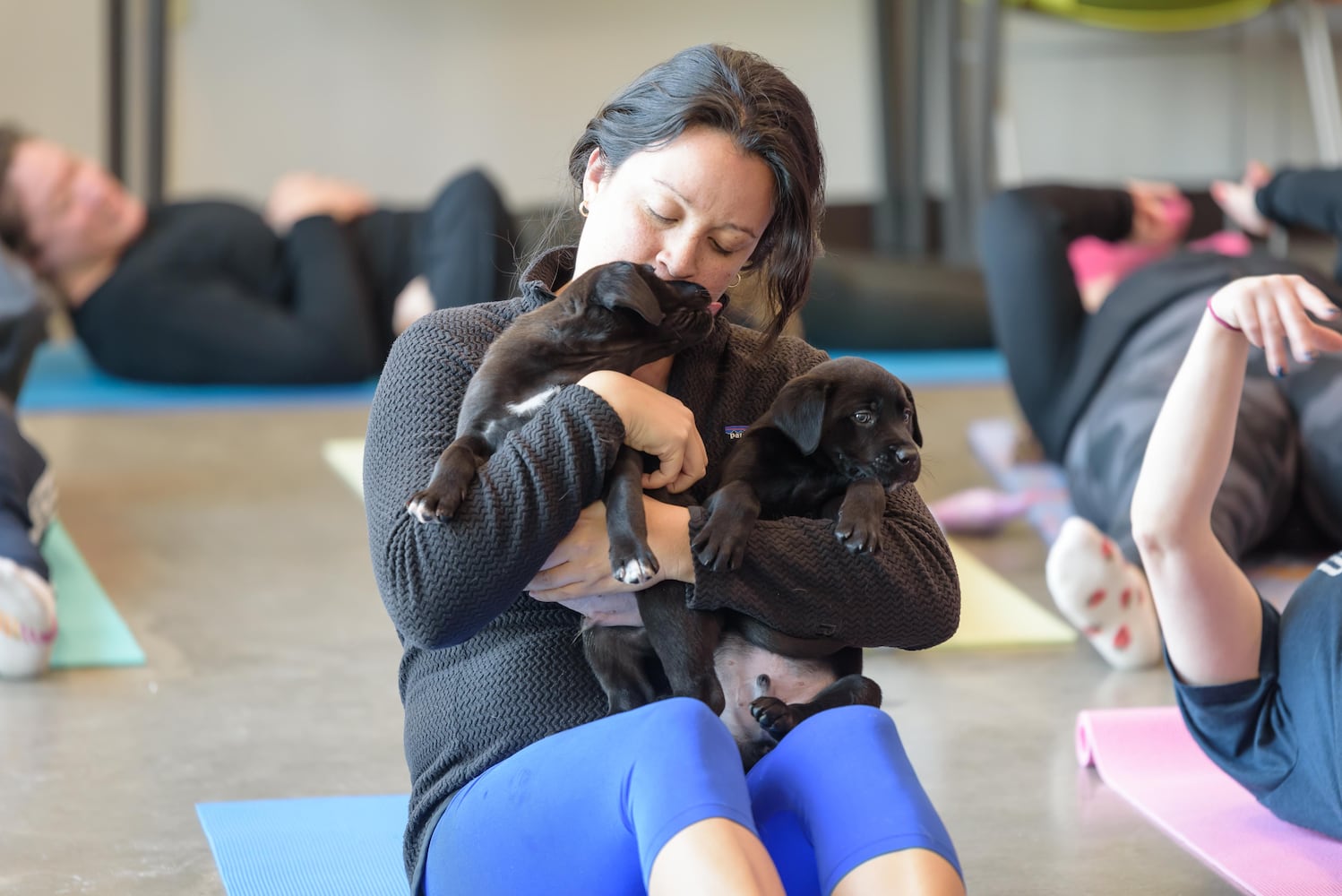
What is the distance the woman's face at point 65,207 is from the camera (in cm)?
464

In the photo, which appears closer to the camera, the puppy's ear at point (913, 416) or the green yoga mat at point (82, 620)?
the puppy's ear at point (913, 416)

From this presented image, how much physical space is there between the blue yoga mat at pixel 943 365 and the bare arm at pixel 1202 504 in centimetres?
313

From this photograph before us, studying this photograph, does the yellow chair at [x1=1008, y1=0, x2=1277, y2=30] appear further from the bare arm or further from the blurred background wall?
the bare arm

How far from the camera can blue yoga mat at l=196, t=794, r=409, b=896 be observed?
167cm

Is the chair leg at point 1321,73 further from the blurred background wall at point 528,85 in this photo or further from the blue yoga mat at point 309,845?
the blue yoga mat at point 309,845

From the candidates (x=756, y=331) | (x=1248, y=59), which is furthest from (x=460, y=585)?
(x=1248, y=59)

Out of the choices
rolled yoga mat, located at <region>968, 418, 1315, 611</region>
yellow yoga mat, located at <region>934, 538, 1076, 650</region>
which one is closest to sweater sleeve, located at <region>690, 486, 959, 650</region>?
yellow yoga mat, located at <region>934, 538, 1076, 650</region>

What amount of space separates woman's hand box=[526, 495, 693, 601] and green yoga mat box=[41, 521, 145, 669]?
4.58 feet

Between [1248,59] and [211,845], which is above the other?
[1248,59]

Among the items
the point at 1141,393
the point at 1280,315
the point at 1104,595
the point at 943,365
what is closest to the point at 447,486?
the point at 1280,315

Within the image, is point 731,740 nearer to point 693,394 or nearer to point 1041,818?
point 693,394

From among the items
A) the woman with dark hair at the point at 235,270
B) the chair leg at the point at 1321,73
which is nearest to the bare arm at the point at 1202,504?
the woman with dark hair at the point at 235,270

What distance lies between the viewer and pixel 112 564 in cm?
310

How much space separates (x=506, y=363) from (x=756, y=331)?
1.26 ft
